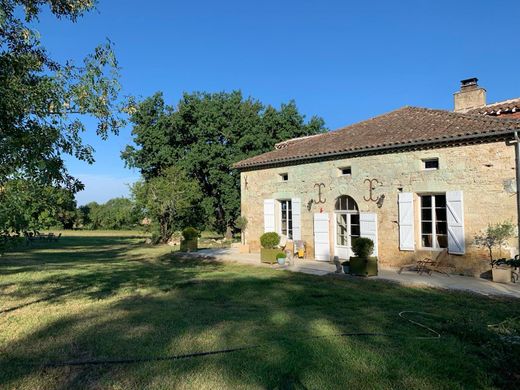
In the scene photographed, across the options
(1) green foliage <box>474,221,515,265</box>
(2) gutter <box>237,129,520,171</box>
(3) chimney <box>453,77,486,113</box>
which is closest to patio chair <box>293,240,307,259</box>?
(2) gutter <box>237,129,520,171</box>

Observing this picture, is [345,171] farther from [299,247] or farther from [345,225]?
[299,247]

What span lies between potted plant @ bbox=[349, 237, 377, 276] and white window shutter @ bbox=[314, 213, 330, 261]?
2651mm

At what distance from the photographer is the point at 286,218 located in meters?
15.8

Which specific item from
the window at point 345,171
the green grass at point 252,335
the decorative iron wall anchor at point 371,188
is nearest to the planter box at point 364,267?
the green grass at point 252,335

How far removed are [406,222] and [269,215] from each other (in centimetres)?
573

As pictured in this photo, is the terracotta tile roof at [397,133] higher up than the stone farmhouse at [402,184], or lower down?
higher up

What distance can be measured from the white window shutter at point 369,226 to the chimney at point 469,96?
20.0 ft

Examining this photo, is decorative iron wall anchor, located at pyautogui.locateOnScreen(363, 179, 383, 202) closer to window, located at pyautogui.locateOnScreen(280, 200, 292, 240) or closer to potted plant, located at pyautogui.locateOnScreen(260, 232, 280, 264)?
potted plant, located at pyautogui.locateOnScreen(260, 232, 280, 264)

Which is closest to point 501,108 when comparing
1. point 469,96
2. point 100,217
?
point 469,96

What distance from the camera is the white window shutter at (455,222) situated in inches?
425

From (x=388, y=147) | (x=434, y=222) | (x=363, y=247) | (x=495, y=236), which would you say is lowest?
(x=363, y=247)

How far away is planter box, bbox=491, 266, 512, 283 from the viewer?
9.77m

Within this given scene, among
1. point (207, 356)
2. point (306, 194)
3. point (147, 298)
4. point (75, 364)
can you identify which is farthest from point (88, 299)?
point (306, 194)

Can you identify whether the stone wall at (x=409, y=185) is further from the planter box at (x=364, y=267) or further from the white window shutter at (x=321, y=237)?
the planter box at (x=364, y=267)
